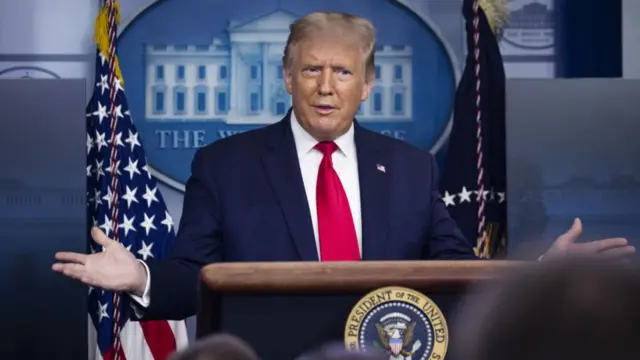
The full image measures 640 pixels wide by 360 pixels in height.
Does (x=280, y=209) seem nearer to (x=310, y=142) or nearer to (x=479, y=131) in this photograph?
(x=310, y=142)

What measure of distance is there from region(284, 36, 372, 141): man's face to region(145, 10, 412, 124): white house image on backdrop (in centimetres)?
176

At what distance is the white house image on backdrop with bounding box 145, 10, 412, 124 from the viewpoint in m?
4.41

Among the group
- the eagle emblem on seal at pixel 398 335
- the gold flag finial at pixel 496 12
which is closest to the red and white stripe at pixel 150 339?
the gold flag finial at pixel 496 12

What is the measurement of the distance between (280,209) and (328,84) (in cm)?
37

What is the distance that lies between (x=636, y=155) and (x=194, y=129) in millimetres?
1741

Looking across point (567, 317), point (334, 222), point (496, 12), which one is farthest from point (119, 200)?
point (567, 317)

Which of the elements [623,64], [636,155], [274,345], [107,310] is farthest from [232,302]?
[623,64]

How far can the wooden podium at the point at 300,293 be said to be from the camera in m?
1.78

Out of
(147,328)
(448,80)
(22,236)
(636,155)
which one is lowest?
(147,328)

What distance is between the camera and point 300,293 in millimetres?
1826

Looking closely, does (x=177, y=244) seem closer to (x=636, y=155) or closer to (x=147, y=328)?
(x=147, y=328)

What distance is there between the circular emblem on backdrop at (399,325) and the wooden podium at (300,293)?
0.02 meters

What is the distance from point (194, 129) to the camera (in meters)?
4.42

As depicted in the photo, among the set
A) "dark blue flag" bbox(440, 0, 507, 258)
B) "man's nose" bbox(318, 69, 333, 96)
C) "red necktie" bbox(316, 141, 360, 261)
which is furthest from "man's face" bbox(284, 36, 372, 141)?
Answer: "dark blue flag" bbox(440, 0, 507, 258)
